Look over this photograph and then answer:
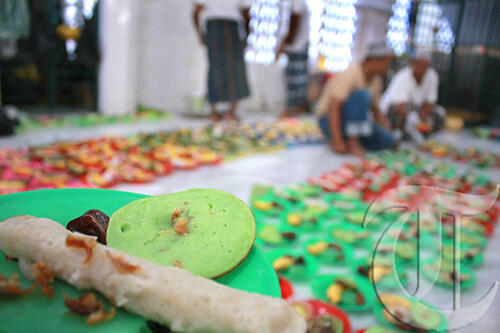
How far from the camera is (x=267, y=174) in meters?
2.68

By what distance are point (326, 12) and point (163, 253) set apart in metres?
7.77

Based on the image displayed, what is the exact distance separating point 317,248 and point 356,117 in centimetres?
228

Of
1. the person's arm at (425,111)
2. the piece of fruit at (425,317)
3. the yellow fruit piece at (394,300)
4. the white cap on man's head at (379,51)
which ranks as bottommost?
the yellow fruit piece at (394,300)

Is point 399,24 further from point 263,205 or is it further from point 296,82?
point 263,205

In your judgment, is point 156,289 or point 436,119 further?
point 436,119

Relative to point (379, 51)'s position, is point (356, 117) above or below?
below

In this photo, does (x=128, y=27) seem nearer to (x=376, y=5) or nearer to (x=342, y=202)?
(x=342, y=202)

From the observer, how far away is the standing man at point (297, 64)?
5.46 m

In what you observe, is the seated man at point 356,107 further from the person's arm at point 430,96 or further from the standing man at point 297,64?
the standing man at point 297,64

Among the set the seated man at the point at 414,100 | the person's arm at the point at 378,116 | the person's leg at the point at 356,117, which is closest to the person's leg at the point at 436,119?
the seated man at the point at 414,100

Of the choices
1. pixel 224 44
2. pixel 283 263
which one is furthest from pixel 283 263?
pixel 224 44

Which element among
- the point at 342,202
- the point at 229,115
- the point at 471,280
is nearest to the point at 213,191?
the point at 471,280

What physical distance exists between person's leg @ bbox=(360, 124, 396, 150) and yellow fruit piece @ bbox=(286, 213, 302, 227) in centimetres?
230

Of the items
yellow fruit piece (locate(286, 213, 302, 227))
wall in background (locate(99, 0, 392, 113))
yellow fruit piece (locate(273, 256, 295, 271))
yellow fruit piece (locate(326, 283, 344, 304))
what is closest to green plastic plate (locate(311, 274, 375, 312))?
yellow fruit piece (locate(326, 283, 344, 304))
